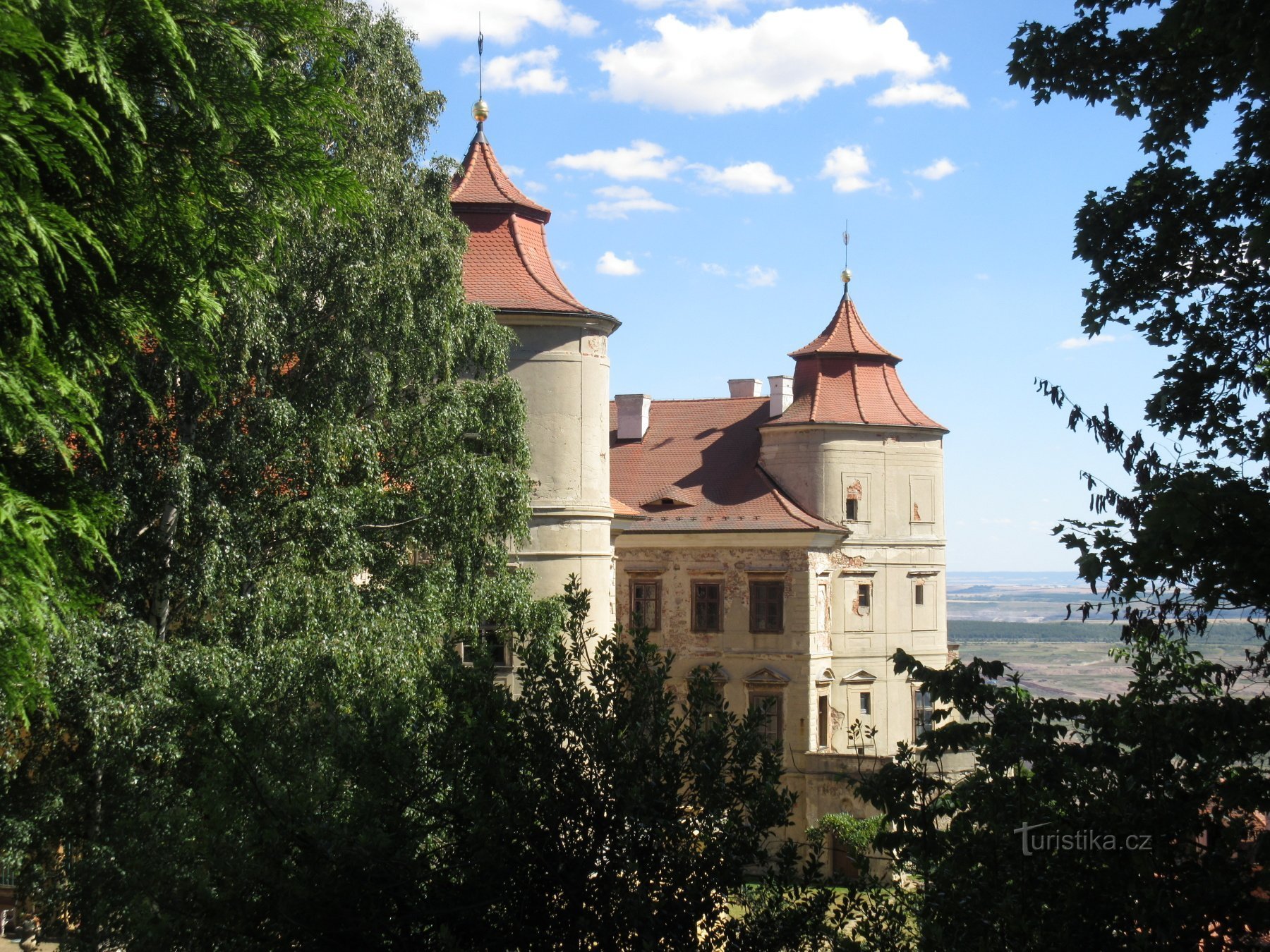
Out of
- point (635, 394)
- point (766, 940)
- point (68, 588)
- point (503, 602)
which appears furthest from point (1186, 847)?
point (635, 394)

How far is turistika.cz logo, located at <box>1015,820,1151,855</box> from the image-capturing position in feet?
23.0

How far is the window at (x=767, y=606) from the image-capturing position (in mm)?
33875

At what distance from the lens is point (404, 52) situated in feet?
61.6

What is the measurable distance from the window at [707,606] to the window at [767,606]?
85 cm

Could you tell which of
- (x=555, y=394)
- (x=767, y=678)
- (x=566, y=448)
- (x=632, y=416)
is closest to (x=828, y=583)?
(x=767, y=678)

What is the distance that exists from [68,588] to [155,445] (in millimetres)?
6919

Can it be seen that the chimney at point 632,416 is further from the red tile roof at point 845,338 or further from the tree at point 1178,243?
the tree at point 1178,243

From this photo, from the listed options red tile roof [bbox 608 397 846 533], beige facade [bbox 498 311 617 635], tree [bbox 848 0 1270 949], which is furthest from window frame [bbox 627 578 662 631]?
tree [bbox 848 0 1270 949]

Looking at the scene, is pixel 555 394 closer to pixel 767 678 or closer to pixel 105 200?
pixel 767 678

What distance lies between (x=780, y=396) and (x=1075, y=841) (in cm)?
2978

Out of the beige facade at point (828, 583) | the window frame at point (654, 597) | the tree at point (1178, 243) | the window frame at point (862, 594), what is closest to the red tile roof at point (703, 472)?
the beige facade at point (828, 583)

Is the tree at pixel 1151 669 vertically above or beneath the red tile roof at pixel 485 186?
beneath

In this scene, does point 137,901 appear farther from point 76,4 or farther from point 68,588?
point 76,4

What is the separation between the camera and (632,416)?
129ft
